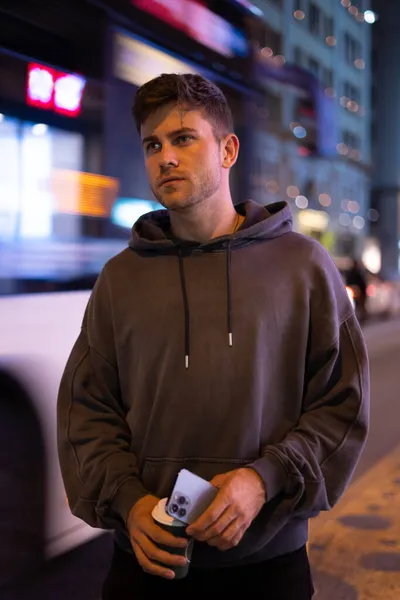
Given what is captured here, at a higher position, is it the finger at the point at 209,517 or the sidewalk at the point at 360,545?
the finger at the point at 209,517

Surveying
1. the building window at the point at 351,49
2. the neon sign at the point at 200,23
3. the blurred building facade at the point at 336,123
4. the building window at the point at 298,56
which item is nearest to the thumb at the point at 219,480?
the neon sign at the point at 200,23

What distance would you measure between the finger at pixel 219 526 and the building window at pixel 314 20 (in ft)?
138

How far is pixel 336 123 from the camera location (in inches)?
1746

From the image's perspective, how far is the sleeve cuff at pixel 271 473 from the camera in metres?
1.59

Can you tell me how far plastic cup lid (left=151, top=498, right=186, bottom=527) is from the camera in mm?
1503

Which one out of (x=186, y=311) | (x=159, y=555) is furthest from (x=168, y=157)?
(x=159, y=555)

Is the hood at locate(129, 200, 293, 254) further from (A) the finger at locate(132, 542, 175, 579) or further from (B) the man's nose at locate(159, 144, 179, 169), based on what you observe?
(A) the finger at locate(132, 542, 175, 579)

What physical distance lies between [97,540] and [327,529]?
1289mm

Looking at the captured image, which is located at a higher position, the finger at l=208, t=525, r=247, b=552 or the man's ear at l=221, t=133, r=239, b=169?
the man's ear at l=221, t=133, r=239, b=169

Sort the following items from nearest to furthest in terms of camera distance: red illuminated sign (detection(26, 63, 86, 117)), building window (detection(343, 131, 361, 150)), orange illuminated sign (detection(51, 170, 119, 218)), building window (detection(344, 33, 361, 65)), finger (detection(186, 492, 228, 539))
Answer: finger (detection(186, 492, 228, 539)) < red illuminated sign (detection(26, 63, 86, 117)) < orange illuminated sign (detection(51, 170, 119, 218)) < building window (detection(344, 33, 361, 65)) < building window (detection(343, 131, 361, 150))

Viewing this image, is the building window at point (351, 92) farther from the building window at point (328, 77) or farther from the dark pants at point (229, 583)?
the dark pants at point (229, 583)

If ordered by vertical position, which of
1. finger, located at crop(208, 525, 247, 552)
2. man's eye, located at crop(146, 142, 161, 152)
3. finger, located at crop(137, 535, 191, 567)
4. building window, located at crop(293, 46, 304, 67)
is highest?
building window, located at crop(293, 46, 304, 67)

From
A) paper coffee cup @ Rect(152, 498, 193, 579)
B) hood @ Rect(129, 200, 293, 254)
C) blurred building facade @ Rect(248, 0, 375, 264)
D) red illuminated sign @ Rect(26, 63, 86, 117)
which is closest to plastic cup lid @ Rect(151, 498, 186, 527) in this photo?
paper coffee cup @ Rect(152, 498, 193, 579)

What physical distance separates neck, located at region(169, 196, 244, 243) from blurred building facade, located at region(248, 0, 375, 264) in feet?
91.2
